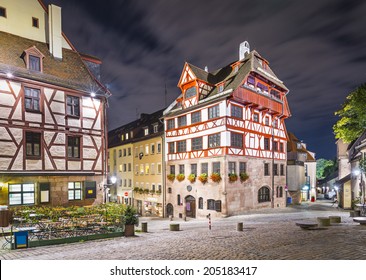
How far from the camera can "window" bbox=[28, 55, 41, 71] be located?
15.4 meters

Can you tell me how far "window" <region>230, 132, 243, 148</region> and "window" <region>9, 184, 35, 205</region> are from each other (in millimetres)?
14041

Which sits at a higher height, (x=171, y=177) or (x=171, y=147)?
(x=171, y=147)

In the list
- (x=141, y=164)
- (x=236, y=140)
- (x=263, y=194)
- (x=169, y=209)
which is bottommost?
(x=169, y=209)

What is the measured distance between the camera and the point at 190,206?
2488 centimetres

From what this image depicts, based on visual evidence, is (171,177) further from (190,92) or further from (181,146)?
(190,92)

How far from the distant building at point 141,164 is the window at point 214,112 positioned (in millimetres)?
7423

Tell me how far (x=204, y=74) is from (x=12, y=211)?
18.8 m

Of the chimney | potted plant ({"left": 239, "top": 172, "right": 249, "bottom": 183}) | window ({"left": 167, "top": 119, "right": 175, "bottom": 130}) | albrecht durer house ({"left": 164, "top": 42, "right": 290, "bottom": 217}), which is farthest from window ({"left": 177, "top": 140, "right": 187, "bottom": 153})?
the chimney

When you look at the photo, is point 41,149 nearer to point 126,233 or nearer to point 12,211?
point 12,211

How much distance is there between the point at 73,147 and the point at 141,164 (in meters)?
Result: 16.7

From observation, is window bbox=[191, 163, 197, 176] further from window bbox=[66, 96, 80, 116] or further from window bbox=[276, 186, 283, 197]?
window bbox=[66, 96, 80, 116]

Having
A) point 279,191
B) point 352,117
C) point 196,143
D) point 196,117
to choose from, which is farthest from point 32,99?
point 352,117

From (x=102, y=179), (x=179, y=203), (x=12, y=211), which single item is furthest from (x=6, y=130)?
(x=179, y=203)

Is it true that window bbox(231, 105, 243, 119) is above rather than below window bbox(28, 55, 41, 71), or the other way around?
below
